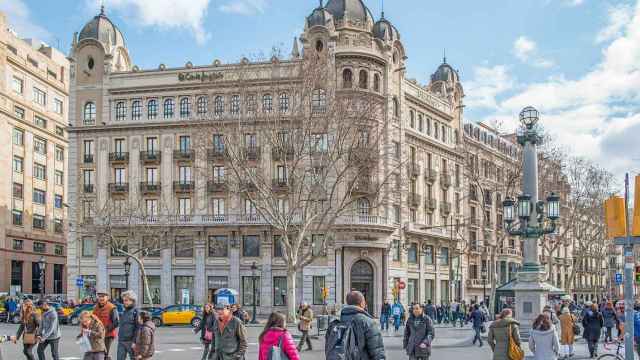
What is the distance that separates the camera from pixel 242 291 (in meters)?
59.6

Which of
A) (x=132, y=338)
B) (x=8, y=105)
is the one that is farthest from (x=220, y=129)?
(x=8, y=105)

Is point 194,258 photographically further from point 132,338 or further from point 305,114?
point 132,338

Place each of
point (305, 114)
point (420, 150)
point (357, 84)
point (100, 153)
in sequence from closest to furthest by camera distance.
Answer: point (305, 114) < point (357, 84) < point (100, 153) < point (420, 150)

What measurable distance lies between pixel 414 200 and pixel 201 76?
60.7ft

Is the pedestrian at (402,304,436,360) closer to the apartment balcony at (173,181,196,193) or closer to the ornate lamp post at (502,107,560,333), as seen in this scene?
the ornate lamp post at (502,107,560,333)

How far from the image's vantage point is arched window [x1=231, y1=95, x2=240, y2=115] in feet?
151

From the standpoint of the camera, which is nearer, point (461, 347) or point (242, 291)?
point (461, 347)

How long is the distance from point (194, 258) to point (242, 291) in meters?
4.13

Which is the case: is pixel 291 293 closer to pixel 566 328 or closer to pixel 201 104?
pixel 201 104

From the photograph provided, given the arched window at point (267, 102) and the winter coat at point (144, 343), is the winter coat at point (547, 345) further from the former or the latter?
the arched window at point (267, 102)

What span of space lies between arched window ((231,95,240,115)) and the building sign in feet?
40.0

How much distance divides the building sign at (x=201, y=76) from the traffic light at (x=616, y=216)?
4635cm

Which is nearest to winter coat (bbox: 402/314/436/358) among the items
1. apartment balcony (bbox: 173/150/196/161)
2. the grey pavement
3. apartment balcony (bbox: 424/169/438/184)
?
Result: the grey pavement

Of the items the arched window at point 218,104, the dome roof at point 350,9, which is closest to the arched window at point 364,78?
the dome roof at point 350,9
